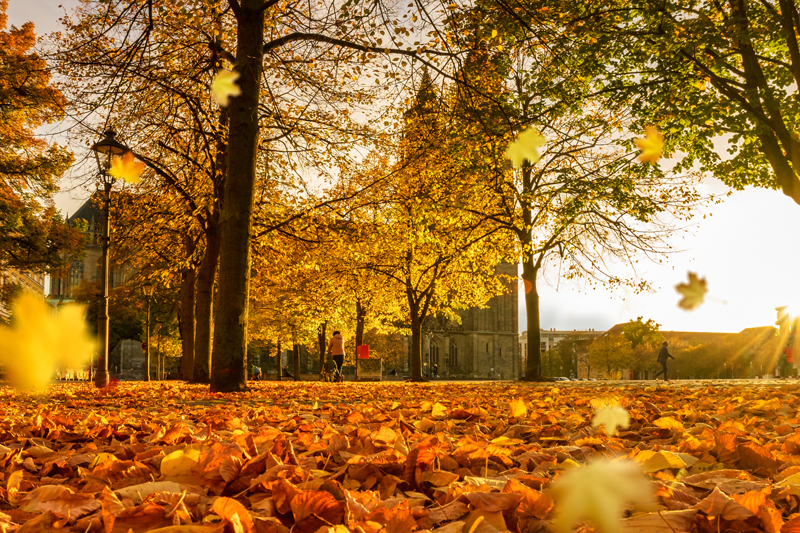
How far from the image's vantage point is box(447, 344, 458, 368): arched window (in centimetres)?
7127

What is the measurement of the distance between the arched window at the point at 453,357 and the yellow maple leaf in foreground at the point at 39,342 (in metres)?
68.5

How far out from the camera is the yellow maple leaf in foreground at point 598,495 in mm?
1407

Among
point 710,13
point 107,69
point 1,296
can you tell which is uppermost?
point 710,13

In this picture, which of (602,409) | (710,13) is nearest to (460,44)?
(602,409)

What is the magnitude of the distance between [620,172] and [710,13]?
379cm

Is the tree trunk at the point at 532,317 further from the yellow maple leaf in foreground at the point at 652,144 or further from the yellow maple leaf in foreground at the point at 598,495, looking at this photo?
the yellow maple leaf in foreground at the point at 598,495

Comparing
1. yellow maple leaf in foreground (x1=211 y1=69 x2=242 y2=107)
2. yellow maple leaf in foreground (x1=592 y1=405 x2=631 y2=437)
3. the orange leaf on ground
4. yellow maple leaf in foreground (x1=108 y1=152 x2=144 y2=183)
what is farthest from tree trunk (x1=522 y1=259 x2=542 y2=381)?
the orange leaf on ground

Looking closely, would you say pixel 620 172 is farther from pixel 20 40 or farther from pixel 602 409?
pixel 20 40

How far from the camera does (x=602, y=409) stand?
4348 millimetres

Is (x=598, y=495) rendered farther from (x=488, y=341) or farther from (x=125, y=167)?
(x=488, y=341)

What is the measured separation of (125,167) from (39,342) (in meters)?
10.6

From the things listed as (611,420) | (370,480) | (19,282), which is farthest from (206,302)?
(19,282)

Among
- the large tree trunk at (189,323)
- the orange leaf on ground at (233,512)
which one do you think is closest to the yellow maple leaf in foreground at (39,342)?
the orange leaf on ground at (233,512)

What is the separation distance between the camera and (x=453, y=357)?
236 ft
